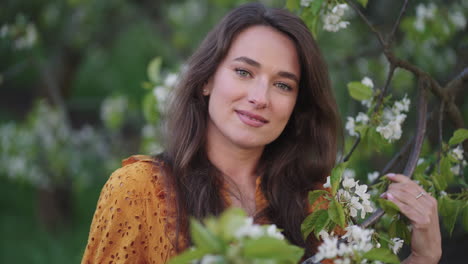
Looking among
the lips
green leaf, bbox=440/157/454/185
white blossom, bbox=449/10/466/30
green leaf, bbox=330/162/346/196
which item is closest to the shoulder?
the lips

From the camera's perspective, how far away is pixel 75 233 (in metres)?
6.01

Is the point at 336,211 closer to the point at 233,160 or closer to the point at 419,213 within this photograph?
the point at 419,213

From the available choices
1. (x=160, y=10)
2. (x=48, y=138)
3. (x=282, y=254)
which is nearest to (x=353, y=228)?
(x=282, y=254)

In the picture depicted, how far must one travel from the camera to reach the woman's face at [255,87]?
1850mm

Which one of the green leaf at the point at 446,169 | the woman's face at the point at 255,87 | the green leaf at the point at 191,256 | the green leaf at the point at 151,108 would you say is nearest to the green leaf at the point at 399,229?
the green leaf at the point at 446,169

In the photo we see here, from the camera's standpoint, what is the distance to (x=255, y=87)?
1.84 m

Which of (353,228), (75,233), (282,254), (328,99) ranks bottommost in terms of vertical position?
(75,233)

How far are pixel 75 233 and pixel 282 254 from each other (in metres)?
5.39

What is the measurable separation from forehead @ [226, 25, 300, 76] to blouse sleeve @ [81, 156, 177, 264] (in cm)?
51

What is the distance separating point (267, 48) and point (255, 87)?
14 centimetres

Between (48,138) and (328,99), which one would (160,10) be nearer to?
(48,138)

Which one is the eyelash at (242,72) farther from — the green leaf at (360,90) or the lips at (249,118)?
the green leaf at (360,90)

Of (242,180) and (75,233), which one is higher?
(242,180)

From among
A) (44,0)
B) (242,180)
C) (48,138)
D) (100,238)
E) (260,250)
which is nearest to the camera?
(260,250)
